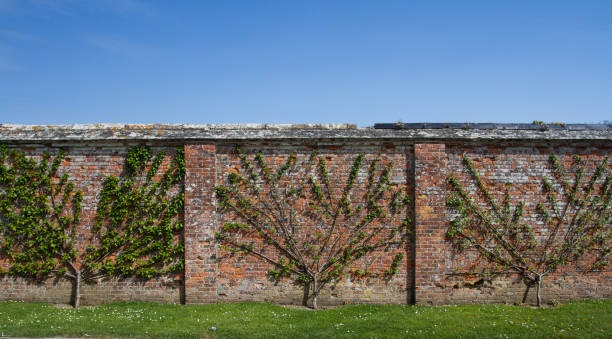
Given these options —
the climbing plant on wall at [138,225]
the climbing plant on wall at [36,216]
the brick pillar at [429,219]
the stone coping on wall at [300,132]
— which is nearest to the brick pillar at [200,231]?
the climbing plant on wall at [138,225]

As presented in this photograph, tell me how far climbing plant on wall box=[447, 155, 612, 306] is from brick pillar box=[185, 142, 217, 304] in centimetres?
517

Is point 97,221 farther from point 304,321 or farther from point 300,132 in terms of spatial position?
point 304,321

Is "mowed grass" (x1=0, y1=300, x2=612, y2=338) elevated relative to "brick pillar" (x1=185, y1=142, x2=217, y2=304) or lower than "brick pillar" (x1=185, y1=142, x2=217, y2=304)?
lower

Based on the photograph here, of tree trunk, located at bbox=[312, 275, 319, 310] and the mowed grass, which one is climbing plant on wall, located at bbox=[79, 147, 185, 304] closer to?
the mowed grass

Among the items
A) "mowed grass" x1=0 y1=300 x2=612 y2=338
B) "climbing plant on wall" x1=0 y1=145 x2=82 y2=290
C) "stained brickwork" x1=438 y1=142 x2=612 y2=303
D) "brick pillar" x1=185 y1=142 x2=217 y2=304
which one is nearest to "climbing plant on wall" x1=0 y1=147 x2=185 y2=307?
"climbing plant on wall" x1=0 y1=145 x2=82 y2=290

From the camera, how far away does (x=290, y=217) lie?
961 centimetres

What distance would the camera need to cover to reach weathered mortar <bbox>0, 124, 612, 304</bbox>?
9438 millimetres

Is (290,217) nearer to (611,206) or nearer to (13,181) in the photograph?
(13,181)

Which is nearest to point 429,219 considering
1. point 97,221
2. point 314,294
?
point 314,294

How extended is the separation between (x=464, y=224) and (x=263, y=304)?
466 cm

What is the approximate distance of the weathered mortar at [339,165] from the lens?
9.44 m

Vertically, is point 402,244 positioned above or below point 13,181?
below

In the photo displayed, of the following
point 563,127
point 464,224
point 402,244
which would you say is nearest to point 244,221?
point 402,244

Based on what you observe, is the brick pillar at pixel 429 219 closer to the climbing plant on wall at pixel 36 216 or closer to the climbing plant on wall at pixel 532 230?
the climbing plant on wall at pixel 532 230
